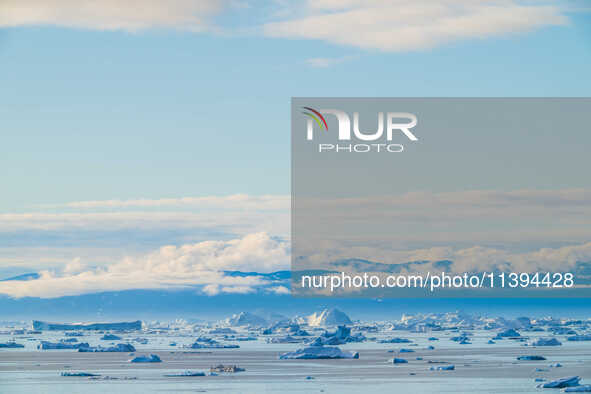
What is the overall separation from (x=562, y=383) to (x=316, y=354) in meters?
4.77

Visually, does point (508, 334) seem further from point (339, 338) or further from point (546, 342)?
point (339, 338)

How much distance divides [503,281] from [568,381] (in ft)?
11.6

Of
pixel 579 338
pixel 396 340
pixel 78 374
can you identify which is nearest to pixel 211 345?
pixel 396 340

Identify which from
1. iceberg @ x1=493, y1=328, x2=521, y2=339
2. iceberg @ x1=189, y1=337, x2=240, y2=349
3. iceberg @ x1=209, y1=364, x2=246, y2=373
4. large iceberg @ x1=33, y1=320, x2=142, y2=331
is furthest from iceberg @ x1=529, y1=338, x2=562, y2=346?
large iceberg @ x1=33, y1=320, x2=142, y2=331

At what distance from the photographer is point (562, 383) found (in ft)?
37.3

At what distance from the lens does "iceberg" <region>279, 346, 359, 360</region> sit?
15109mm

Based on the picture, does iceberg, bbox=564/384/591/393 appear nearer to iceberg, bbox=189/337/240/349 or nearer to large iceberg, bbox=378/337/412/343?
large iceberg, bbox=378/337/412/343

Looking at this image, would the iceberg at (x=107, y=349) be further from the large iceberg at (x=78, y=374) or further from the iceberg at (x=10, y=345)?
the large iceberg at (x=78, y=374)

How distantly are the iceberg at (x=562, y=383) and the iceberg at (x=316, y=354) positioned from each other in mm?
4113

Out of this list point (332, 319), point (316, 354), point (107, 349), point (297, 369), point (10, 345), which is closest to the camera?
point (297, 369)

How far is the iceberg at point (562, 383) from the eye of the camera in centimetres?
1133

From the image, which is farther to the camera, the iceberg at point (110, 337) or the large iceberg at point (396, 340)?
the iceberg at point (110, 337)

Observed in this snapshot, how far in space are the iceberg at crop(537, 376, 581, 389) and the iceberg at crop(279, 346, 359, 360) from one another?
411cm

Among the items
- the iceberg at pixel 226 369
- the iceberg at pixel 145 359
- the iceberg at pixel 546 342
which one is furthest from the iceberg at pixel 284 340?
the iceberg at pixel 546 342
